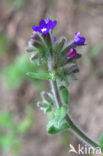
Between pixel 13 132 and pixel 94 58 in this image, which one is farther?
pixel 13 132

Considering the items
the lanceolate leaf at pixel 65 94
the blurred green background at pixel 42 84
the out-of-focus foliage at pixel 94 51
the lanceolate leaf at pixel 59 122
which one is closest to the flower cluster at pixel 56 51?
the lanceolate leaf at pixel 65 94

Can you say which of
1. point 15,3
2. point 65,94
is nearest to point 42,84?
point 15,3

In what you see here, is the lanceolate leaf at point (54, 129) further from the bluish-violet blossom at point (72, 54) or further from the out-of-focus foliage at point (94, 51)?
the out-of-focus foliage at point (94, 51)

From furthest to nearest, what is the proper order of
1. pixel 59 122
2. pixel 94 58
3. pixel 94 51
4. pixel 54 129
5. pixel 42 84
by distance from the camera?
pixel 42 84 < pixel 94 58 < pixel 94 51 < pixel 54 129 < pixel 59 122

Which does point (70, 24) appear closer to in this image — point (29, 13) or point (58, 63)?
point (29, 13)

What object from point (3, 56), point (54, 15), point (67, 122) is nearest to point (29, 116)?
point (3, 56)

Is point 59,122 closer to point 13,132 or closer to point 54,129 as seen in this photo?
point 54,129

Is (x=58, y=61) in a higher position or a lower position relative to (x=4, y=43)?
lower

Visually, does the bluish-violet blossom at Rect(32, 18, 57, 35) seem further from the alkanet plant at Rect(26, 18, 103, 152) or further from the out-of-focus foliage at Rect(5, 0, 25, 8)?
the out-of-focus foliage at Rect(5, 0, 25, 8)
